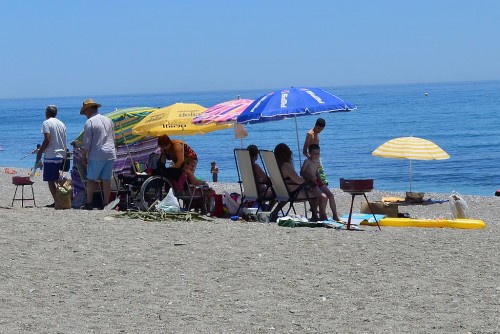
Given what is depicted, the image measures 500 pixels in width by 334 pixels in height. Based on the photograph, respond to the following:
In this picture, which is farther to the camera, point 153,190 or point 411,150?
point 411,150

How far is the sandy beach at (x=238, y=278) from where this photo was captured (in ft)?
19.4

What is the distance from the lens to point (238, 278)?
23.5 ft

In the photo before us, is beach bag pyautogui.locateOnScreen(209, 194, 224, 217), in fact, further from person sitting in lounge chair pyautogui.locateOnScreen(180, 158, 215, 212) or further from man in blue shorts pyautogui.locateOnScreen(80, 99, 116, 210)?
man in blue shorts pyautogui.locateOnScreen(80, 99, 116, 210)

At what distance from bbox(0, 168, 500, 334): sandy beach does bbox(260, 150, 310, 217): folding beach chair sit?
0.85 metres

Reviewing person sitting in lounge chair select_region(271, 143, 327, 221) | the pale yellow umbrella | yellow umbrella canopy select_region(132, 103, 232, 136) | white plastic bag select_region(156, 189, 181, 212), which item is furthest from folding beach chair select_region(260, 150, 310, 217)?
the pale yellow umbrella

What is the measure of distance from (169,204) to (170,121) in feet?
6.69

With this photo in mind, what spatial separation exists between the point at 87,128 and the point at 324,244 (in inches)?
154

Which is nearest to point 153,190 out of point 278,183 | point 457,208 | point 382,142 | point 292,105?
point 278,183

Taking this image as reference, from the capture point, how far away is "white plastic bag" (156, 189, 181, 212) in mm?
10828

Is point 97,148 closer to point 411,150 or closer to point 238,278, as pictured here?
point 238,278

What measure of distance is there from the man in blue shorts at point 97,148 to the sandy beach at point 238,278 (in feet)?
4.82

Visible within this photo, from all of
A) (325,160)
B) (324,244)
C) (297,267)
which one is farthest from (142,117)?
(325,160)

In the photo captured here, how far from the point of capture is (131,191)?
11797 mm

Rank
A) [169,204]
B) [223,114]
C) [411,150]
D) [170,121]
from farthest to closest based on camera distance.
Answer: [411,150], [170,121], [223,114], [169,204]
